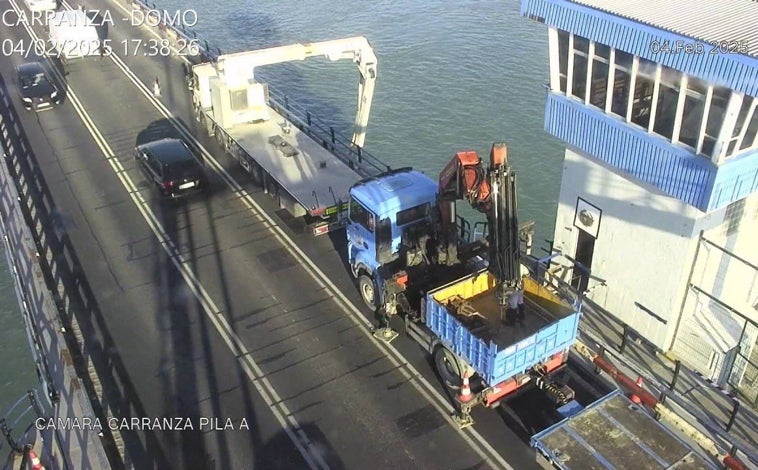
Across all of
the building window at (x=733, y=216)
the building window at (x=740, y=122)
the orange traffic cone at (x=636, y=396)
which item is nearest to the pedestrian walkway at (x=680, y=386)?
the orange traffic cone at (x=636, y=396)

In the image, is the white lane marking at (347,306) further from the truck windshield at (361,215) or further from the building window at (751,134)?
the building window at (751,134)

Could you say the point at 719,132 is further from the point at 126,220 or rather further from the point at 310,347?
the point at 126,220

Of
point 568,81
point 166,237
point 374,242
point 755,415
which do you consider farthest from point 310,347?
point 755,415

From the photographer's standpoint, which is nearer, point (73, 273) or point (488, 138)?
point (73, 273)

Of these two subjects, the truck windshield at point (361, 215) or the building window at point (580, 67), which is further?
the truck windshield at point (361, 215)

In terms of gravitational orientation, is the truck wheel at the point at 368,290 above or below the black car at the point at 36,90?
below

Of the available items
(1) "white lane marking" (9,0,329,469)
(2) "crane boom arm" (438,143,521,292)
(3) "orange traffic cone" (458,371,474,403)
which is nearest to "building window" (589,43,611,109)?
(2) "crane boom arm" (438,143,521,292)

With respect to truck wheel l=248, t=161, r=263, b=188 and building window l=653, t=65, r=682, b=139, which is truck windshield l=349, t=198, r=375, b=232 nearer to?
building window l=653, t=65, r=682, b=139
